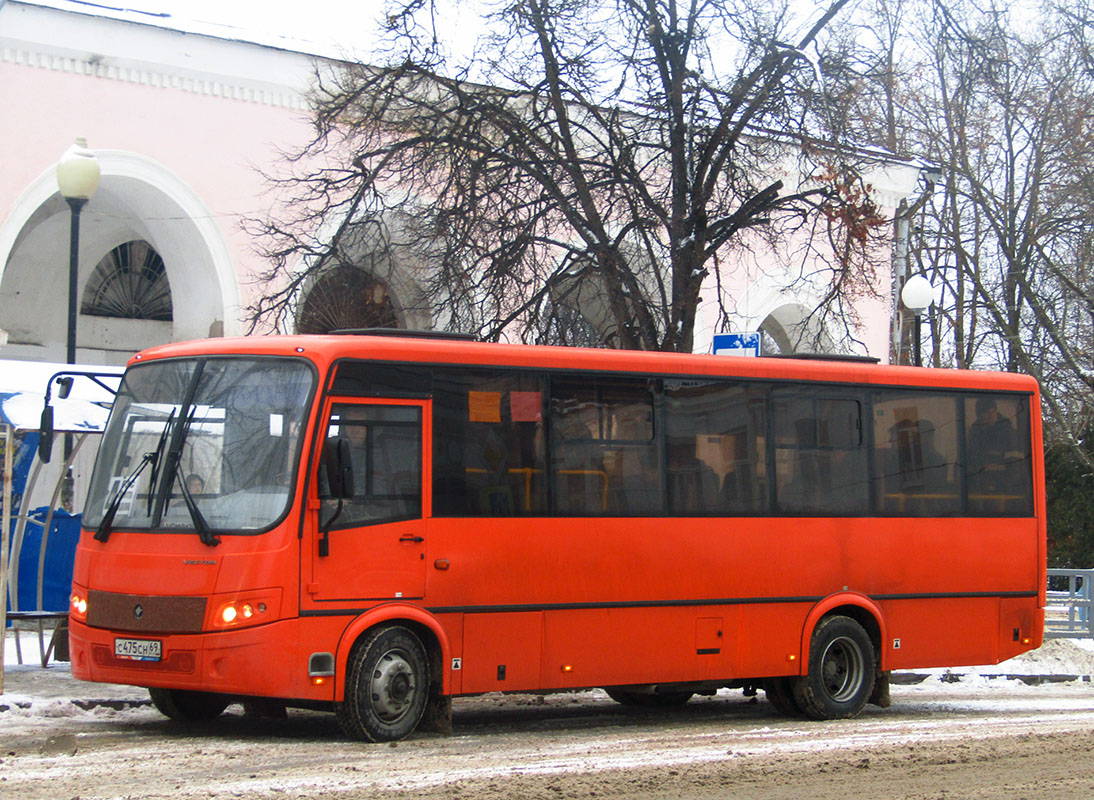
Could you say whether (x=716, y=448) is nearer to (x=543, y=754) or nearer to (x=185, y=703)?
(x=543, y=754)

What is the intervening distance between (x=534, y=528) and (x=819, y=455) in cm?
310

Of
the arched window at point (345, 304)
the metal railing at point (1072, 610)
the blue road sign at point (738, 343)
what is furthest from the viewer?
the metal railing at point (1072, 610)

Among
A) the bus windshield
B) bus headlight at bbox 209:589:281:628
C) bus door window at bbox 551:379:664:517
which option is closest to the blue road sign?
bus door window at bbox 551:379:664:517

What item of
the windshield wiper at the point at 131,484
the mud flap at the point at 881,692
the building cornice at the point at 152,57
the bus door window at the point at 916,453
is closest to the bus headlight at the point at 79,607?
the windshield wiper at the point at 131,484

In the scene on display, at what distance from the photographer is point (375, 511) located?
1060 centimetres

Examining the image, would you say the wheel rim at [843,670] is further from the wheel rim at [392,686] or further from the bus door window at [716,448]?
the wheel rim at [392,686]

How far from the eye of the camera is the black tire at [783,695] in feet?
43.3

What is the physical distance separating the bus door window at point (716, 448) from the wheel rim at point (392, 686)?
8.88ft

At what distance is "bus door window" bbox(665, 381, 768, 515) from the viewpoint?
40.2 feet

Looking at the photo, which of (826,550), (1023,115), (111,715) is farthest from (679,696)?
(1023,115)

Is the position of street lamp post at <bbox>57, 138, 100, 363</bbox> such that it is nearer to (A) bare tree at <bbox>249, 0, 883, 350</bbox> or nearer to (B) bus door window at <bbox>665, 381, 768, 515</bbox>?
(A) bare tree at <bbox>249, 0, 883, 350</bbox>

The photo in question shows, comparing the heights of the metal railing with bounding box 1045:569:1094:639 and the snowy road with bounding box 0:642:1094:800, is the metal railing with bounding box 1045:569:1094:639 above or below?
above

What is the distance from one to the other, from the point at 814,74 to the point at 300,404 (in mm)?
9643

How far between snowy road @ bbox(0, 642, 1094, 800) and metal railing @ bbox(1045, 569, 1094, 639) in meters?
8.41
